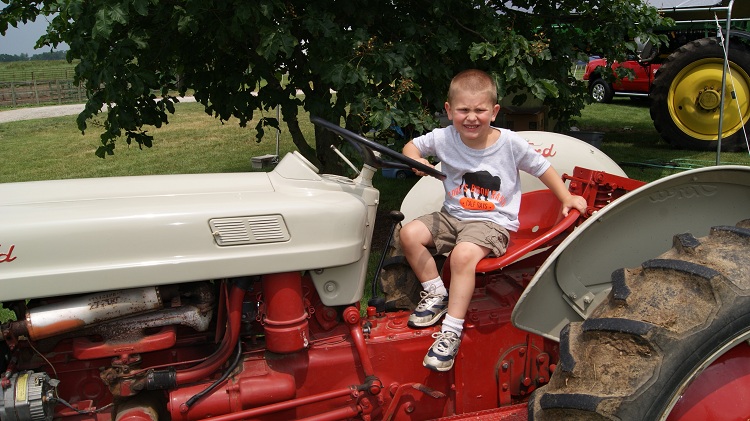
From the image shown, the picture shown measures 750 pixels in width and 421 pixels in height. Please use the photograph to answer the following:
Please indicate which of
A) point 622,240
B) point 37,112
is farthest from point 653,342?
point 37,112

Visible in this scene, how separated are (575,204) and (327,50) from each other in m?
2.22

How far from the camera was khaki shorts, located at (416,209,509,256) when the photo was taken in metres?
2.62

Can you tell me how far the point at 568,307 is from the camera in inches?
99.1

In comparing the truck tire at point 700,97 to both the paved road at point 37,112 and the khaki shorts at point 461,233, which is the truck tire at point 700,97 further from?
the paved road at point 37,112

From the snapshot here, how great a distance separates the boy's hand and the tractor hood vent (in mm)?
1081

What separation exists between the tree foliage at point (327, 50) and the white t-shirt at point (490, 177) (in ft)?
4.25

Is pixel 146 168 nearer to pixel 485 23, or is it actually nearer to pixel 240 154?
pixel 240 154

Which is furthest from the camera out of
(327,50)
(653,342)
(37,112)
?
(37,112)

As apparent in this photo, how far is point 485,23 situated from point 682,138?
6833 mm

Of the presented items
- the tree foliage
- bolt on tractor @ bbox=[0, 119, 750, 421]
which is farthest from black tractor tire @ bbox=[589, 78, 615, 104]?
bolt on tractor @ bbox=[0, 119, 750, 421]

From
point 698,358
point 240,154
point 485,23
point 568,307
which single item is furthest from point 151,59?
point 240,154

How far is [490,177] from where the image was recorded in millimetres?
2830

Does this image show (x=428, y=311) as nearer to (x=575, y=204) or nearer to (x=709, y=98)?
(x=575, y=204)

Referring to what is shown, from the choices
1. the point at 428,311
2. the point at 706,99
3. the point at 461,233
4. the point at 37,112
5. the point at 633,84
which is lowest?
the point at 37,112
